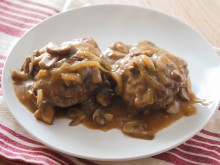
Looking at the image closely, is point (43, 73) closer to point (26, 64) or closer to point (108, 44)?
point (26, 64)

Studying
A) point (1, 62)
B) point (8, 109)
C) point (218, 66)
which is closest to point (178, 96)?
point (218, 66)

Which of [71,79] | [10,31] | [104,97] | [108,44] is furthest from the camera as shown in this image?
[10,31]

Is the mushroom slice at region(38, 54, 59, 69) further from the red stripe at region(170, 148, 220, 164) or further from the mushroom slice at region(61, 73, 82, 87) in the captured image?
the red stripe at region(170, 148, 220, 164)

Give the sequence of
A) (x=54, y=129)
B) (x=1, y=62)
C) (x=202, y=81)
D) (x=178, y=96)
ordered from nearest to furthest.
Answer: (x=54, y=129) < (x=178, y=96) < (x=202, y=81) < (x=1, y=62)

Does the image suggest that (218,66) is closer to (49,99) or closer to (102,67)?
(102,67)

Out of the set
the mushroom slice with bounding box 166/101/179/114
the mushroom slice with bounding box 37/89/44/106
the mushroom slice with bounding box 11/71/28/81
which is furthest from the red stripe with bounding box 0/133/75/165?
the mushroom slice with bounding box 166/101/179/114

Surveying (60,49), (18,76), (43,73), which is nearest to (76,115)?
(43,73)
